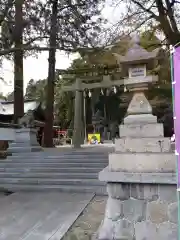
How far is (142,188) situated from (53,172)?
5.08m

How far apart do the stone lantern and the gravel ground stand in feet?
1.18

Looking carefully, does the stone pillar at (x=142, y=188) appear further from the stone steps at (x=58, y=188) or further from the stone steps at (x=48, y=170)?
the stone steps at (x=48, y=170)

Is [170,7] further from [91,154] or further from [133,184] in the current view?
[133,184]

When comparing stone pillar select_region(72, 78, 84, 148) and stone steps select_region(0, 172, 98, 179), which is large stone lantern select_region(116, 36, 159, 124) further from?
stone pillar select_region(72, 78, 84, 148)

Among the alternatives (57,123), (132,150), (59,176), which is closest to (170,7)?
(59,176)

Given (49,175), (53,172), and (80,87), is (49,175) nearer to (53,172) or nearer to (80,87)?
(53,172)

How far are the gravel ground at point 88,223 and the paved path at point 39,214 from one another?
0.33ft

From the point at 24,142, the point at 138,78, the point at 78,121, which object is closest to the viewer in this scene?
the point at 138,78

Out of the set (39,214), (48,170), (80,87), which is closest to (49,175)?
(48,170)

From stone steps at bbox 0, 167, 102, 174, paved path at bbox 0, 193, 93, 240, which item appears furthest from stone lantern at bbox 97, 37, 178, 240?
stone steps at bbox 0, 167, 102, 174

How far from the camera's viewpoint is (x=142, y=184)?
12.8 feet

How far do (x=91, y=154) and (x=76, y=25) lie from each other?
4.29 metres

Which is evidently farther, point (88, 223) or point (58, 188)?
point (58, 188)

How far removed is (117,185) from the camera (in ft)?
13.1
